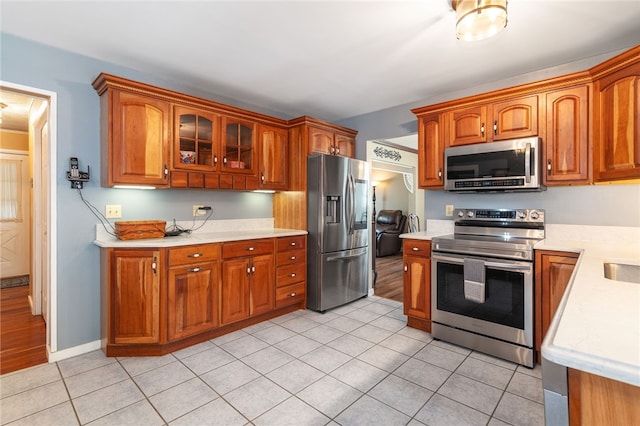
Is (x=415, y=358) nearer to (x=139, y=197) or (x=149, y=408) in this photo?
(x=149, y=408)

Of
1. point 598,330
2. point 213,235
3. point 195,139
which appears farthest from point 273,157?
point 598,330

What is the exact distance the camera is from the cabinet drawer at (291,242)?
3.36 m

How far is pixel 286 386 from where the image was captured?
2.08m

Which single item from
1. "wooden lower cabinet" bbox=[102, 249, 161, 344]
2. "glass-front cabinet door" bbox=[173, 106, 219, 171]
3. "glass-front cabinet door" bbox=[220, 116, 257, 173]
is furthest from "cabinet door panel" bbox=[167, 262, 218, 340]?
"glass-front cabinet door" bbox=[220, 116, 257, 173]

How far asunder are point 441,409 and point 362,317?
1562 mm

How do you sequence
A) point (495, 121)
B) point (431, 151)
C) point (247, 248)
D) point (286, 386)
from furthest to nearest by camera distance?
point (431, 151), point (247, 248), point (495, 121), point (286, 386)

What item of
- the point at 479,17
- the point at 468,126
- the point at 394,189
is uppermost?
the point at 479,17

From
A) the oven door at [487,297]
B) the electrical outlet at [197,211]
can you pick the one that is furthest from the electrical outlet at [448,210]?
the electrical outlet at [197,211]

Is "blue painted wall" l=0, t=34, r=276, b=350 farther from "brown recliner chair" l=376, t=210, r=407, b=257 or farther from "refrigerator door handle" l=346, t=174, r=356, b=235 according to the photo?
"brown recliner chair" l=376, t=210, r=407, b=257

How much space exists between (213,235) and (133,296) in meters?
0.88

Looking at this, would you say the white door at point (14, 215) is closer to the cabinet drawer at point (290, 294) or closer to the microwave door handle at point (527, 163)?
the cabinet drawer at point (290, 294)

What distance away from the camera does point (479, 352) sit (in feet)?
8.47

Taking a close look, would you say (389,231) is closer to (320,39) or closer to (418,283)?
(418,283)


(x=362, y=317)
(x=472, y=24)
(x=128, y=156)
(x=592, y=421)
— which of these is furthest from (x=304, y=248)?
(x=592, y=421)
